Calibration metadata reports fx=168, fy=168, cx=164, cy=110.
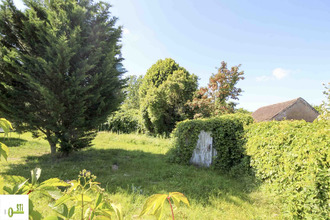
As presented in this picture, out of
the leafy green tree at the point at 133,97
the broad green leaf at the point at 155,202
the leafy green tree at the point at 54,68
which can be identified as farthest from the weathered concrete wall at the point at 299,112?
the leafy green tree at the point at 133,97

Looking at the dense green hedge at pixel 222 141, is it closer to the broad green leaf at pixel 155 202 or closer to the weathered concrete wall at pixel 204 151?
the weathered concrete wall at pixel 204 151

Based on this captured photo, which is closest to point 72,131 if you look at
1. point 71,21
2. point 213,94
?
point 71,21

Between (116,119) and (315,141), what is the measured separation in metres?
18.9

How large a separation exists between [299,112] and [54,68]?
60.7 feet

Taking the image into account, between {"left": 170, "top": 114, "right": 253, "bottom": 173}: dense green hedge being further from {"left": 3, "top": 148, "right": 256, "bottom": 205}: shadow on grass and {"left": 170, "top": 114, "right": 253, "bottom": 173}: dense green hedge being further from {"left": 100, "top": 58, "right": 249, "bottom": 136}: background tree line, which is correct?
{"left": 100, "top": 58, "right": 249, "bottom": 136}: background tree line

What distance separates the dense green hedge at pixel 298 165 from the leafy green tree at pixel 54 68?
5800mm

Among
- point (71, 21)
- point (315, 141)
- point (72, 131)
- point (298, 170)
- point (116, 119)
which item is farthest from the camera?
point (116, 119)

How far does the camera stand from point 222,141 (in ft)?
21.9

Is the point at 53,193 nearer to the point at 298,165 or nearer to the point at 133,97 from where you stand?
the point at 298,165

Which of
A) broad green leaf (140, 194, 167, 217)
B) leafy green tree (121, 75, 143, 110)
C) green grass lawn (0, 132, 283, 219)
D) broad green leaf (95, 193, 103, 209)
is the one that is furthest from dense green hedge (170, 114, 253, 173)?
leafy green tree (121, 75, 143, 110)

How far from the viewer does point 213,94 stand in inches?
488

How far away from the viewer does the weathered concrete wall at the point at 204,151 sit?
703cm

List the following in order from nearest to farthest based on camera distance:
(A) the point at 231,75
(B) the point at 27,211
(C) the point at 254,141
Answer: (B) the point at 27,211 → (C) the point at 254,141 → (A) the point at 231,75

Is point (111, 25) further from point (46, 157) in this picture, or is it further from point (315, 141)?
point (315, 141)
